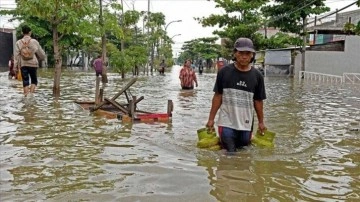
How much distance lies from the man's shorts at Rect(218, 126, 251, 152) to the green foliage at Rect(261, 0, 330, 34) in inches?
1037

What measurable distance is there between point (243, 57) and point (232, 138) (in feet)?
3.47

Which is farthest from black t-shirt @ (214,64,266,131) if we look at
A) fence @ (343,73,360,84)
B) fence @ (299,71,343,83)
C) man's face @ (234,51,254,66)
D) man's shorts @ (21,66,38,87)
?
fence @ (343,73,360,84)

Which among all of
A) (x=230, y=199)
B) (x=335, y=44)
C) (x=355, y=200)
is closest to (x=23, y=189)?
(x=230, y=199)

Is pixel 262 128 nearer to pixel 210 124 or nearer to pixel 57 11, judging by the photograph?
pixel 210 124

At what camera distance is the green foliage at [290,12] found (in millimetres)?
31109

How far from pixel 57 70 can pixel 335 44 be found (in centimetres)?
2643

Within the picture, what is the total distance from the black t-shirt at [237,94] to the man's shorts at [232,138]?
7cm

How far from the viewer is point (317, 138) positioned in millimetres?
7375

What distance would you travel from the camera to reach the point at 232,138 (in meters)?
5.71

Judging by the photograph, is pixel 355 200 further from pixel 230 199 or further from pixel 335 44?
pixel 335 44

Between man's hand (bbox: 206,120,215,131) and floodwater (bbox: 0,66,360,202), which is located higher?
man's hand (bbox: 206,120,215,131)

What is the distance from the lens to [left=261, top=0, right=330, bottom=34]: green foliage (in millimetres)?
31109

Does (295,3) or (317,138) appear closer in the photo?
(317,138)

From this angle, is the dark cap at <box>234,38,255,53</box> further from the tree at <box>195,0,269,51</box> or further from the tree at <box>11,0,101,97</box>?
the tree at <box>195,0,269,51</box>
